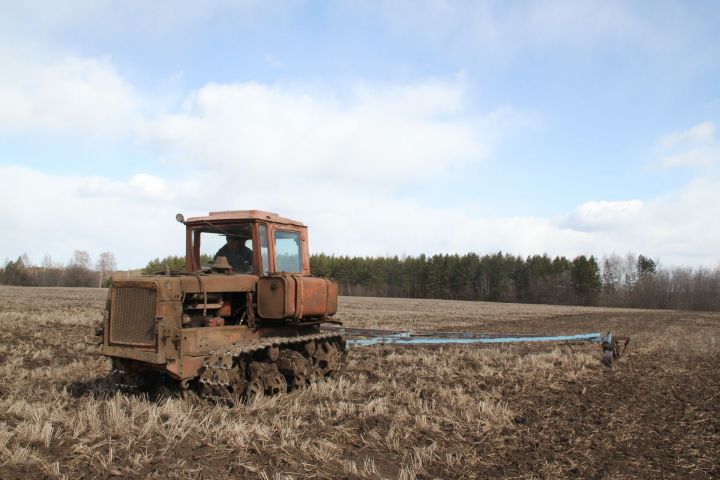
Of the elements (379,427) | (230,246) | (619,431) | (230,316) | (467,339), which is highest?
(230,246)

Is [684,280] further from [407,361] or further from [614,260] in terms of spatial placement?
[407,361]

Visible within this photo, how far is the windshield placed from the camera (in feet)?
32.0

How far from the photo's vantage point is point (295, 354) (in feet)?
31.1

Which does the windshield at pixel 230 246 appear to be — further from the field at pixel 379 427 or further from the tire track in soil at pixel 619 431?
the tire track in soil at pixel 619 431

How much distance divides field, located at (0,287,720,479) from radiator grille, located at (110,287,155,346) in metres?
0.92

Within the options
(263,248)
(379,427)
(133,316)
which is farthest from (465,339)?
(133,316)

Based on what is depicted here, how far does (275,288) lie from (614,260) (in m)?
125

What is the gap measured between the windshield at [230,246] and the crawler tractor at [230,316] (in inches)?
0.7

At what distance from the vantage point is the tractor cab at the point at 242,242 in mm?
9602

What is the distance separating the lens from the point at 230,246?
9953mm

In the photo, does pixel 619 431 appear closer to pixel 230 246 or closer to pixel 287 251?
pixel 287 251

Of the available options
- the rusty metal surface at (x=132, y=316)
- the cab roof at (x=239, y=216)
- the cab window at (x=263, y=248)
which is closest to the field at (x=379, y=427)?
the rusty metal surface at (x=132, y=316)

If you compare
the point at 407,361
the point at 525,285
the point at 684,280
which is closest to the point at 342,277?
the point at 525,285

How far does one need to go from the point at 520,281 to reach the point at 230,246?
88528 millimetres
